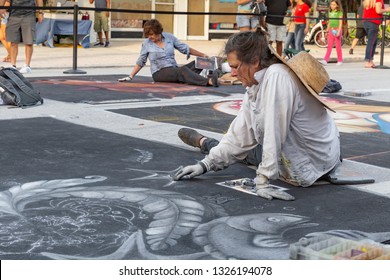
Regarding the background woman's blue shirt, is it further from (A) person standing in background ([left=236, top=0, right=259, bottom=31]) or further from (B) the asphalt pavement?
(A) person standing in background ([left=236, top=0, right=259, bottom=31])

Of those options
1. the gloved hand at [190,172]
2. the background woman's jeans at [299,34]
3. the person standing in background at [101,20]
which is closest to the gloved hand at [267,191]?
the gloved hand at [190,172]

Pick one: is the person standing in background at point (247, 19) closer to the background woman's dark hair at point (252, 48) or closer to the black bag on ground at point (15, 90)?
the black bag on ground at point (15, 90)

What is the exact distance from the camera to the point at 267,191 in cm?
564

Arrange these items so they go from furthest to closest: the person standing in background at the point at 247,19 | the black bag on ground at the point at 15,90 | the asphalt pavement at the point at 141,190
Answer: the person standing in background at the point at 247,19, the black bag on ground at the point at 15,90, the asphalt pavement at the point at 141,190

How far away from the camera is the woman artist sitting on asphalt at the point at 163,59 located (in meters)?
12.5

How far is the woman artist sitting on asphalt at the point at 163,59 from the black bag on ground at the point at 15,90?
287 cm

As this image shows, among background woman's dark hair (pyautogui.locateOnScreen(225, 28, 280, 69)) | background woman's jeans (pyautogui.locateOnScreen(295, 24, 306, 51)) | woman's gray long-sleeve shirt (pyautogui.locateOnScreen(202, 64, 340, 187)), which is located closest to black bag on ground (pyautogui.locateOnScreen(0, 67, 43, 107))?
woman's gray long-sleeve shirt (pyautogui.locateOnScreen(202, 64, 340, 187))

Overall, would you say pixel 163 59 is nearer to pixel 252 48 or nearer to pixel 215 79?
pixel 215 79

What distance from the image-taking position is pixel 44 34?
68.9 feet

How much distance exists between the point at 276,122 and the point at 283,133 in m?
0.12

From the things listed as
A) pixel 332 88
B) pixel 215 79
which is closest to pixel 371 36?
pixel 332 88

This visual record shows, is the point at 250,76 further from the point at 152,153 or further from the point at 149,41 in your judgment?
the point at 149,41

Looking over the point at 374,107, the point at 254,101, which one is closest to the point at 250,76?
the point at 254,101
